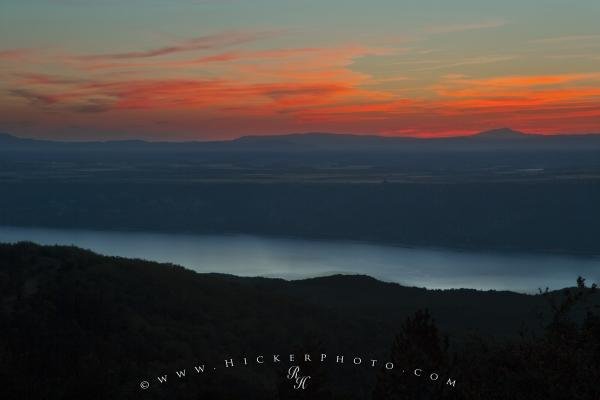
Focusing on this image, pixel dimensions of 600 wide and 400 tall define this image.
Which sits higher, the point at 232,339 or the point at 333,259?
the point at 232,339

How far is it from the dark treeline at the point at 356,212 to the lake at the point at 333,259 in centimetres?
1534

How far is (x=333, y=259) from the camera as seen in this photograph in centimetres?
12012

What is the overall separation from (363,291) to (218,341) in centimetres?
2531

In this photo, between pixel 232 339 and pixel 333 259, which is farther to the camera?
pixel 333 259

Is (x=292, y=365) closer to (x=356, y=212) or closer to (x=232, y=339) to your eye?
(x=232, y=339)

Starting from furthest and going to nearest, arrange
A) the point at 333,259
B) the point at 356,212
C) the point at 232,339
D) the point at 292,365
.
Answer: the point at 356,212 < the point at 333,259 < the point at 232,339 < the point at 292,365

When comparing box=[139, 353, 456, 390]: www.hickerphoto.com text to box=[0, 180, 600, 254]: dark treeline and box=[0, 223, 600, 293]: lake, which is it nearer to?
box=[0, 223, 600, 293]: lake

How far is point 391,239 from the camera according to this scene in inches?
6388

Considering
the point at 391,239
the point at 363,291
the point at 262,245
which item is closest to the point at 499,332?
the point at 363,291

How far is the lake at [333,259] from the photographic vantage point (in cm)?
9738

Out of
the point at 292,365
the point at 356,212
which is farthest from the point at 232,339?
the point at 356,212

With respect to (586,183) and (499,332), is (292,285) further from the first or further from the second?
(586,183)

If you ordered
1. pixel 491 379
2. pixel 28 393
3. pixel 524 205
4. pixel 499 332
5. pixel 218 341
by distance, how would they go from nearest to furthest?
pixel 491 379 < pixel 28 393 < pixel 218 341 < pixel 499 332 < pixel 524 205

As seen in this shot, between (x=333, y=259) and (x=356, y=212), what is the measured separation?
2542 inches
